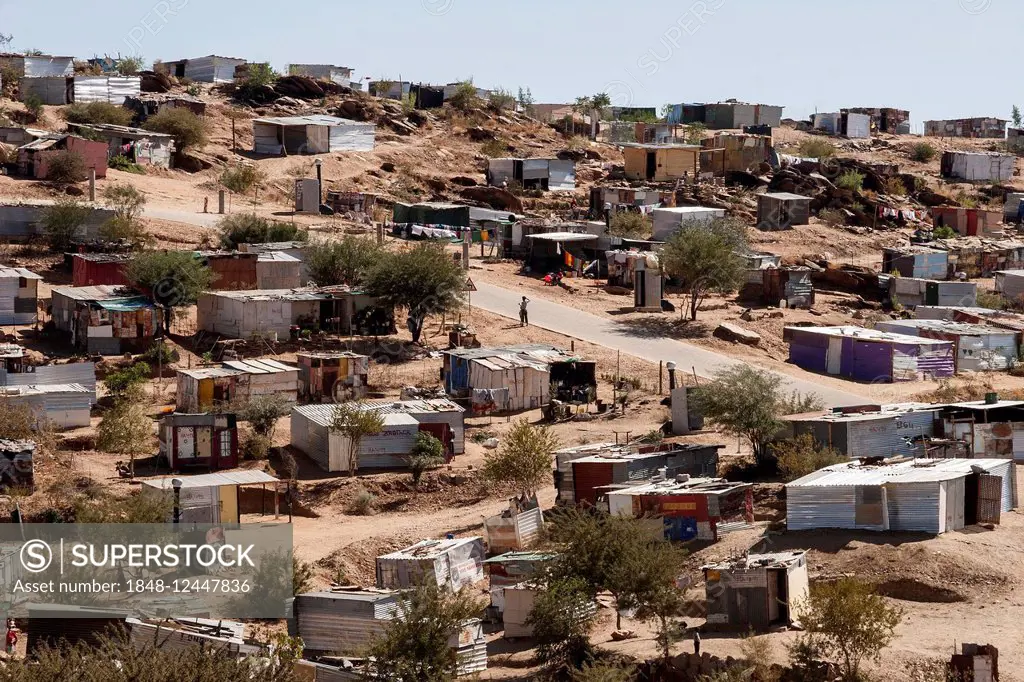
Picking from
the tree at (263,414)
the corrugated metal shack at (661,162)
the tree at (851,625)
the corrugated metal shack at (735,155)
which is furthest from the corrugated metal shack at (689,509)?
the corrugated metal shack at (735,155)

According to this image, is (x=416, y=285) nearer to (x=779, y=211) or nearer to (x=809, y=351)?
(x=809, y=351)

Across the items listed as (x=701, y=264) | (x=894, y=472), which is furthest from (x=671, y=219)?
(x=894, y=472)

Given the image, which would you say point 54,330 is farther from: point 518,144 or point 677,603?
point 518,144

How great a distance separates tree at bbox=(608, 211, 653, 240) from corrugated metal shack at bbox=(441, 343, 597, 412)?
60.4 feet

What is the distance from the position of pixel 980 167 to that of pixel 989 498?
187 feet

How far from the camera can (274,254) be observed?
44.8 meters

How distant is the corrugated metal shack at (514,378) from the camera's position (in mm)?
35875

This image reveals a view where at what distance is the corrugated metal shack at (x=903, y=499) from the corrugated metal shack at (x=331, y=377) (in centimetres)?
1318

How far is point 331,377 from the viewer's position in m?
36.0

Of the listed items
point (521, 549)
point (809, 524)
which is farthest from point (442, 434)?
point (809, 524)

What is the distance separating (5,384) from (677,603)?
1756 centimetres

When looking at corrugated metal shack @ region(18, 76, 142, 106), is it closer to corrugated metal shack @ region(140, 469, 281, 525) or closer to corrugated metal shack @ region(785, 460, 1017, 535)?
corrugated metal shack @ region(140, 469, 281, 525)

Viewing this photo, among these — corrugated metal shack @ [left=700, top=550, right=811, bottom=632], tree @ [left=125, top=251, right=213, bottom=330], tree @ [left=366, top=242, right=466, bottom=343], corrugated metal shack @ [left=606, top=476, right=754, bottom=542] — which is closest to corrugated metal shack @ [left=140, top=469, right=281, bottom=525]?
corrugated metal shack @ [left=606, top=476, right=754, bottom=542]

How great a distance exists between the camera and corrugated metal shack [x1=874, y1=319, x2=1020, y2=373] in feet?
138
